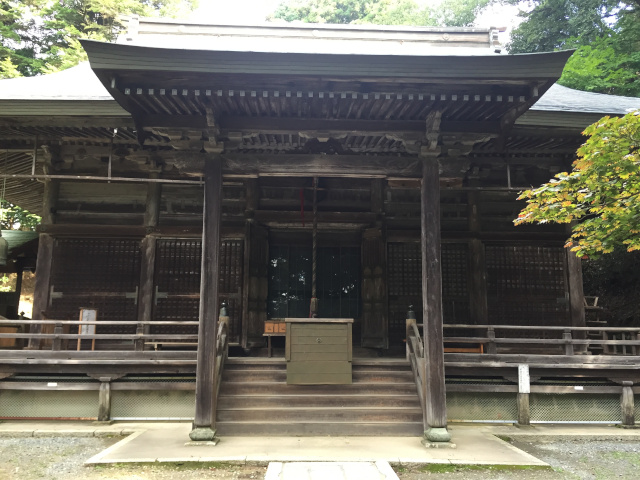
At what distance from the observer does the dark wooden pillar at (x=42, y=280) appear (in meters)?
9.01

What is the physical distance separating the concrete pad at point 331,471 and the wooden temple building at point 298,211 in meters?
1.35

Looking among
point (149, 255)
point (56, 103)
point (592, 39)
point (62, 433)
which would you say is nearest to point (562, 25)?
point (592, 39)

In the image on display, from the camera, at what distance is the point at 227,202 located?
385 inches

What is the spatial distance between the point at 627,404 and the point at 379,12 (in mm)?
29213

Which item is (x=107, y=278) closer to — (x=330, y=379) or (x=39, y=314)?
(x=39, y=314)

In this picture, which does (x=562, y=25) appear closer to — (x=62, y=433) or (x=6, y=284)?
(x=62, y=433)

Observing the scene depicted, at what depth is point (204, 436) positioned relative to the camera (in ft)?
20.5

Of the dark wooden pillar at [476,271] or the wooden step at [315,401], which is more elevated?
the dark wooden pillar at [476,271]

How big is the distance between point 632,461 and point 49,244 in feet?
36.1

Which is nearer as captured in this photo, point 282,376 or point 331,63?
point 331,63

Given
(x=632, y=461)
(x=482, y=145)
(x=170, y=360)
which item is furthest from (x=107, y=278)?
(x=632, y=461)

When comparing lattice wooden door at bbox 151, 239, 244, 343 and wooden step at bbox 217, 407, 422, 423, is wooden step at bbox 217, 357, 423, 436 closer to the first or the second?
wooden step at bbox 217, 407, 422, 423

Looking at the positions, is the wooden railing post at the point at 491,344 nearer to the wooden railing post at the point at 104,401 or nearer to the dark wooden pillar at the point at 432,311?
the dark wooden pillar at the point at 432,311

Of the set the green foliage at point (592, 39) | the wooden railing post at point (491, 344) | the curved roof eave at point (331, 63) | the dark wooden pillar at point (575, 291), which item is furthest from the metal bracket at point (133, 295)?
the green foliage at point (592, 39)
